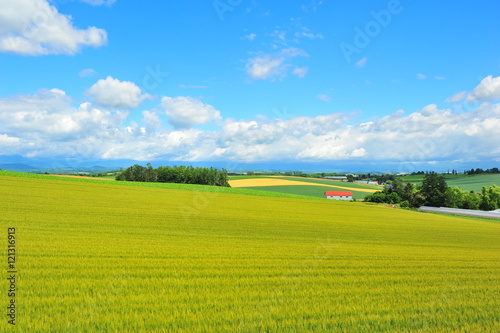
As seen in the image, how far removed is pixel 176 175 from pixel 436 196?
241 ft

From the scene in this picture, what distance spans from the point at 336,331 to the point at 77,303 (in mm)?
5879

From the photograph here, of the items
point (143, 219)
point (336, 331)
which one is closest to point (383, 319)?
point (336, 331)

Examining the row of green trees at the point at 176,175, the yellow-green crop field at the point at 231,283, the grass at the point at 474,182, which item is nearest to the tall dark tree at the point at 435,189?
the grass at the point at 474,182

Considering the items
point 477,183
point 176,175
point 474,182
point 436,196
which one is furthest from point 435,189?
point 176,175

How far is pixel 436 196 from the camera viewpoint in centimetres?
6925

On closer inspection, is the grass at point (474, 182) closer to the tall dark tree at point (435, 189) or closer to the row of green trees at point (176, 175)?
the tall dark tree at point (435, 189)

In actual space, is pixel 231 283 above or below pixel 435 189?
above

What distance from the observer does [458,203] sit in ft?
233

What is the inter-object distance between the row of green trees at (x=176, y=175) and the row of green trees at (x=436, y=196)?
46.4 m

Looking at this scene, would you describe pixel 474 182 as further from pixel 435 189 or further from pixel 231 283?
pixel 231 283

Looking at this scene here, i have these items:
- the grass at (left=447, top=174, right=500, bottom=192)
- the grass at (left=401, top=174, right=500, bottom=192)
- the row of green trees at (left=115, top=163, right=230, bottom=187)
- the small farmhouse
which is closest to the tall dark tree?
the grass at (left=401, top=174, right=500, bottom=192)

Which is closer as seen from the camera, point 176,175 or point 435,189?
point 435,189

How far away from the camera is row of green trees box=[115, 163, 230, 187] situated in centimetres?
8838

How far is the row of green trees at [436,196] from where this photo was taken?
228 feet
